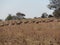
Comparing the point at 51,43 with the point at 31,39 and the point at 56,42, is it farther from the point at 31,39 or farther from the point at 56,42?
the point at 31,39

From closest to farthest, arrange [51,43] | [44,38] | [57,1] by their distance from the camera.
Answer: [51,43], [44,38], [57,1]

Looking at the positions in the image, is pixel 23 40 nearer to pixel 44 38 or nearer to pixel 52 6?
pixel 44 38

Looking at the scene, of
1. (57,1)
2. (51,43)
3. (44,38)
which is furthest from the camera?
(57,1)

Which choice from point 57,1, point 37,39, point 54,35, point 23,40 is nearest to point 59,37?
point 54,35

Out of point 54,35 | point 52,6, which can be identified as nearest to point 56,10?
point 52,6

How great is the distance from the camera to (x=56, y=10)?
38.8 metres

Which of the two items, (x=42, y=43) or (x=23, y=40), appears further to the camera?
(x=23, y=40)

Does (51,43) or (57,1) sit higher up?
(57,1)

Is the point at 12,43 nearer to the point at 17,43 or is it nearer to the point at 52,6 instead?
the point at 17,43

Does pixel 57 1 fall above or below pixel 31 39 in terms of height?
above

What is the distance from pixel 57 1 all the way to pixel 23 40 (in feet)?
95.0

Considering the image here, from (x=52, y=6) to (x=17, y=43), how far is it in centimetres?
3019

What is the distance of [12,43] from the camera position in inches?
344

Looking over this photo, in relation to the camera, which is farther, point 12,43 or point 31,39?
point 31,39
